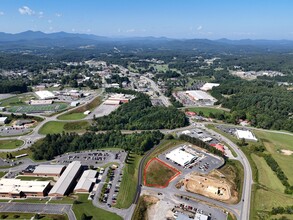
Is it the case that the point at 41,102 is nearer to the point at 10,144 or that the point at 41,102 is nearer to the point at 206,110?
the point at 10,144

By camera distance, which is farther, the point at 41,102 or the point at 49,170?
the point at 41,102

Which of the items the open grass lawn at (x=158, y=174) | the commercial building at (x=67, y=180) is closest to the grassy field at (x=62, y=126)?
the commercial building at (x=67, y=180)

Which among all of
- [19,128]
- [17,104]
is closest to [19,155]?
Result: [19,128]

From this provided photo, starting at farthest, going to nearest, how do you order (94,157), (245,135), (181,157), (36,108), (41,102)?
(41,102) → (36,108) → (245,135) → (94,157) → (181,157)

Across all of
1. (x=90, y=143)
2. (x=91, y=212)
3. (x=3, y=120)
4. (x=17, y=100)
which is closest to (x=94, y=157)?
(x=90, y=143)

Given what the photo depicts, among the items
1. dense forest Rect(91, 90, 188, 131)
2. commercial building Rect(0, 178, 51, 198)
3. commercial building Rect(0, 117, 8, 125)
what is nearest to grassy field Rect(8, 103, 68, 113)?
commercial building Rect(0, 117, 8, 125)

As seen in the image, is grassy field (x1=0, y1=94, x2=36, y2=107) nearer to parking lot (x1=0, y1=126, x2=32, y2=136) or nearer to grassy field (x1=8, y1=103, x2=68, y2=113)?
grassy field (x1=8, y1=103, x2=68, y2=113)

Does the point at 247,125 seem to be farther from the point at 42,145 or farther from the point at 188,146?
the point at 42,145
